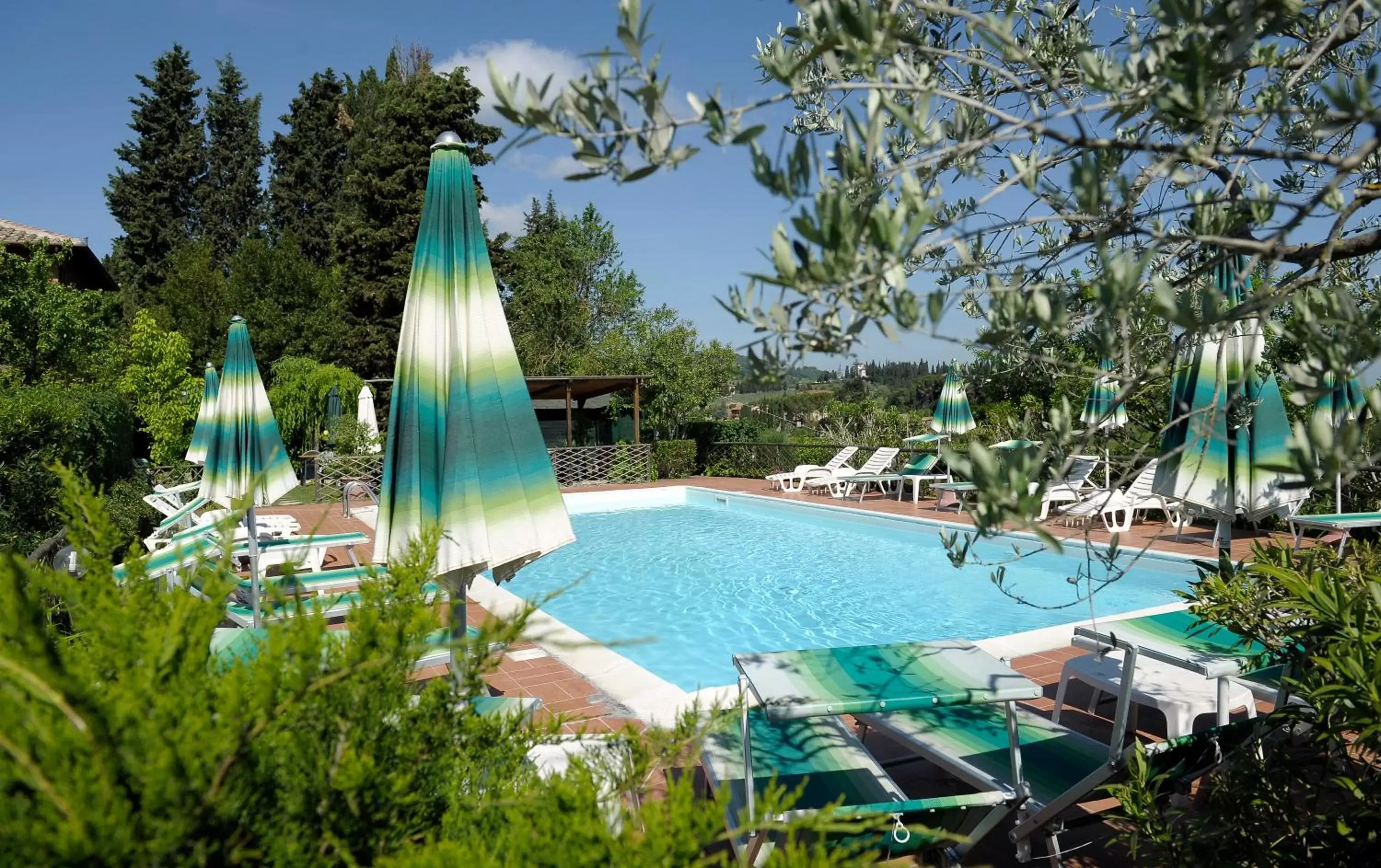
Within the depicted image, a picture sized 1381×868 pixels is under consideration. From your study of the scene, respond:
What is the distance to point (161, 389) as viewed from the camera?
58.2ft

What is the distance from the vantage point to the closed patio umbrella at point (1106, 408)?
197 centimetres

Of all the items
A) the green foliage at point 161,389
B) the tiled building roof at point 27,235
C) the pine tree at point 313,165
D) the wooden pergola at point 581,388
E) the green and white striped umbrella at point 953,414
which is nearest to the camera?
the green and white striped umbrella at point 953,414

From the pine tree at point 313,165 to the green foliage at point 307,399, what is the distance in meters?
16.2

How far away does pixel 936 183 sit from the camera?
97.3 inches

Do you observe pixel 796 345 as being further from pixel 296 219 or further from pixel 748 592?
pixel 296 219

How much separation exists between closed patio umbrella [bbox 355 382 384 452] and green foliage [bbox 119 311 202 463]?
3.33 metres

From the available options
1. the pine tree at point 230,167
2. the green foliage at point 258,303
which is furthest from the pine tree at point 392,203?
the pine tree at point 230,167

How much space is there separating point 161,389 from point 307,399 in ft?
17.6

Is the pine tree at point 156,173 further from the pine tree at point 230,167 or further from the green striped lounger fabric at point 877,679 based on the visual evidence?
the green striped lounger fabric at point 877,679

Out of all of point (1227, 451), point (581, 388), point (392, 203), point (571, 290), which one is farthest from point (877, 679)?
point (571, 290)

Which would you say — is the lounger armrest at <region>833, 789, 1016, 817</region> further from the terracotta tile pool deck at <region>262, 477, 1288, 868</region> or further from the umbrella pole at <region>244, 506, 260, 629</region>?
the umbrella pole at <region>244, 506, 260, 629</region>

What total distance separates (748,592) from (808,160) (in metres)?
8.75

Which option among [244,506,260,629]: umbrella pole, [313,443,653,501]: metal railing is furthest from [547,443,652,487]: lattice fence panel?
[244,506,260,629]: umbrella pole

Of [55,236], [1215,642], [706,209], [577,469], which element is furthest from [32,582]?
[55,236]
